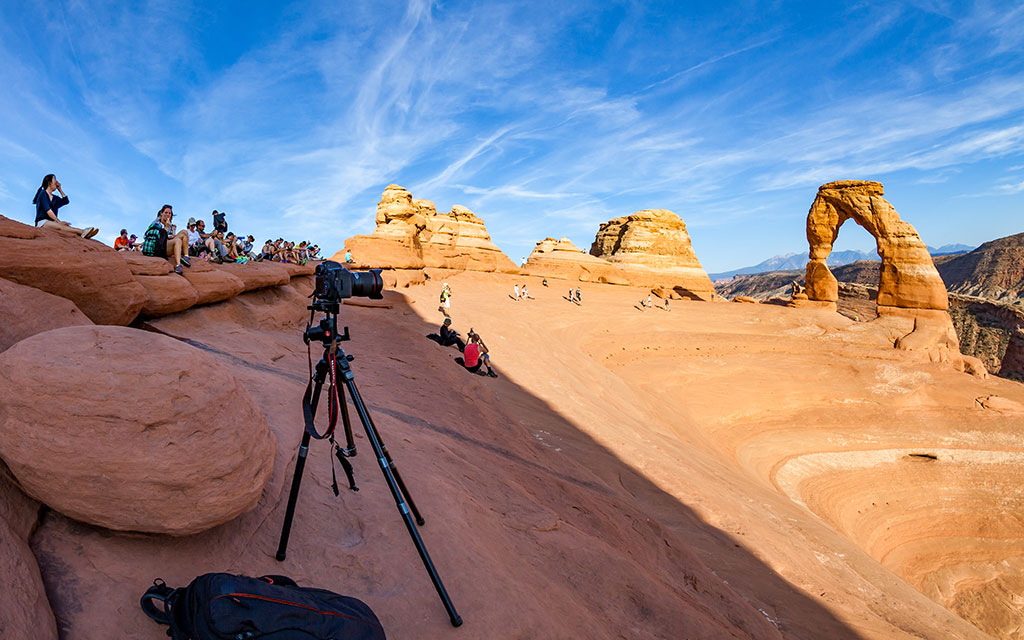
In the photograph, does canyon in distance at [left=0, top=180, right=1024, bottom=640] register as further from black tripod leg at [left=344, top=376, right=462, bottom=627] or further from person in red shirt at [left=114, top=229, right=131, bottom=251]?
person in red shirt at [left=114, top=229, right=131, bottom=251]

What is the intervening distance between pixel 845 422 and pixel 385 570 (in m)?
21.0

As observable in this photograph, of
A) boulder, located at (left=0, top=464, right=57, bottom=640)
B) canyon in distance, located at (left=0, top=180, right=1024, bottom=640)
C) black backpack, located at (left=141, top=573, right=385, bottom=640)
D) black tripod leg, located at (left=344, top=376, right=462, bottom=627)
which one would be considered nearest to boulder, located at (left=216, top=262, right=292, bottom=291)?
canyon in distance, located at (left=0, top=180, right=1024, bottom=640)

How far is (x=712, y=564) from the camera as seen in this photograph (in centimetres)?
557

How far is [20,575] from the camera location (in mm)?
1761

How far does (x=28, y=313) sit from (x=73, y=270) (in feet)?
4.75

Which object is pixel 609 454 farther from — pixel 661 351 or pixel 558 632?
pixel 661 351

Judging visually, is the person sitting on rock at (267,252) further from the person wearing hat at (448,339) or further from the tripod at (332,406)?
the tripod at (332,406)

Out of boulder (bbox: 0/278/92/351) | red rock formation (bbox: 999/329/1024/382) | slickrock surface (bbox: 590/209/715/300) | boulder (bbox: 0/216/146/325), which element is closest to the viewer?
boulder (bbox: 0/278/92/351)

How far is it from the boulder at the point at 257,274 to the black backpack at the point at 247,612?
28.7 ft

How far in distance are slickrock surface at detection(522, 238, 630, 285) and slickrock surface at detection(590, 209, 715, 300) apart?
1.42 m

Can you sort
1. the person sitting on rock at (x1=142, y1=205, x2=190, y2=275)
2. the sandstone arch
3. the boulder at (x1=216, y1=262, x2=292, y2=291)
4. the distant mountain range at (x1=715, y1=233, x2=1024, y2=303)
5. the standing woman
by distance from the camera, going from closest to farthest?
the standing woman
the person sitting on rock at (x1=142, y1=205, x2=190, y2=275)
the boulder at (x1=216, y1=262, x2=292, y2=291)
the sandstone arch
the distant mountain range at (x1=715, y1=233, x2=1024, y2=303)

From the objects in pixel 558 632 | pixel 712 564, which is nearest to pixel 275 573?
pixel 558 632

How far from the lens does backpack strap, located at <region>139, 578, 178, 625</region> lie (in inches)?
72.4

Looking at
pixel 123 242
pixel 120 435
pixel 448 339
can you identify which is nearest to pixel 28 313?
pixel 120 435
